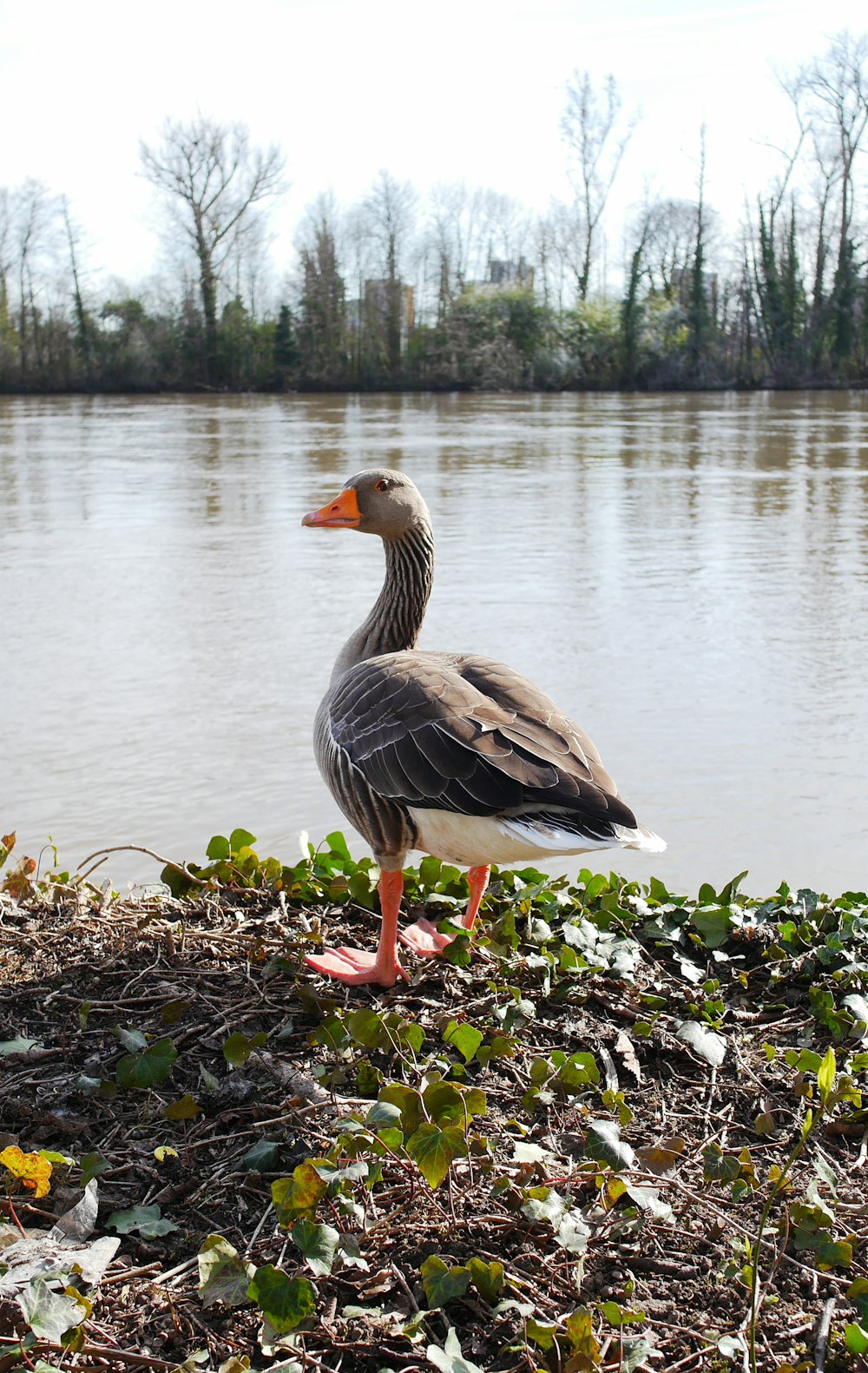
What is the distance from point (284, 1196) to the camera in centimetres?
192

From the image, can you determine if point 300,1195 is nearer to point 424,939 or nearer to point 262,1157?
point 262,1157

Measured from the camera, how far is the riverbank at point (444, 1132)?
1865mm

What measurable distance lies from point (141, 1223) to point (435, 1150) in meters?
0.55

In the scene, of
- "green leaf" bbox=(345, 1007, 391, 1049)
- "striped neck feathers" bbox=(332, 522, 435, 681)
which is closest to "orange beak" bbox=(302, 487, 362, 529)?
"striped neck feathers" bbox=(332, 522, 435, 681)

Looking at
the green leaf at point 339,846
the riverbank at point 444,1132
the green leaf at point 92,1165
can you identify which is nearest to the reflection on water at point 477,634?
the green leaf at point 339,846

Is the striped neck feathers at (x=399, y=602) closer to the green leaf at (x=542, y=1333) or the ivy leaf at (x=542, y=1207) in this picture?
the ivy leaf at (x=542, y=1207)

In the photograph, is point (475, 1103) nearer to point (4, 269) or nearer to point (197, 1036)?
point (197, 1036)

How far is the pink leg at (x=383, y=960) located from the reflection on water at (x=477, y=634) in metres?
1.34

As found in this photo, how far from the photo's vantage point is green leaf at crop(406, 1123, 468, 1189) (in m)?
2.00

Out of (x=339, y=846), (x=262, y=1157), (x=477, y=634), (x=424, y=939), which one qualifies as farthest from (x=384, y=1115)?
(x=477, y=634)

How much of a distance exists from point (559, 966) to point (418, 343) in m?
49.8

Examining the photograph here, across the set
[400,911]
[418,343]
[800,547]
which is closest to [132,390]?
[418,343]

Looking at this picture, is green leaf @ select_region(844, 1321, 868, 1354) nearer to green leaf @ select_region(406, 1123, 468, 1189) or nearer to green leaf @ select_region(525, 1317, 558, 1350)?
green leaf @ select_region(525, 1317, 558, 1350)

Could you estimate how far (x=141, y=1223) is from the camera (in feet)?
6.72
